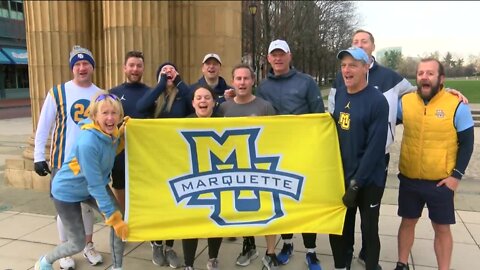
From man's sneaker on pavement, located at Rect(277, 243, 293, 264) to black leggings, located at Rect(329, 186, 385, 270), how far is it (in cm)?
62

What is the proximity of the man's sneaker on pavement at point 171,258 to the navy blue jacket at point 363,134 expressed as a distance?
71.5 inches

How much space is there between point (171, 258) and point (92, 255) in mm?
794

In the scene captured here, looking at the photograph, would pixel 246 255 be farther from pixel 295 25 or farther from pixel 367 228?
pixel 295 25

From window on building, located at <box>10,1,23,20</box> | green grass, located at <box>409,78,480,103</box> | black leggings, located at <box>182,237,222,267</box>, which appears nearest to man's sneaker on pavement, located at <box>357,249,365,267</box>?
black leggings, located at <box>182,237,222,267</box>

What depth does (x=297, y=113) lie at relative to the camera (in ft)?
13.3

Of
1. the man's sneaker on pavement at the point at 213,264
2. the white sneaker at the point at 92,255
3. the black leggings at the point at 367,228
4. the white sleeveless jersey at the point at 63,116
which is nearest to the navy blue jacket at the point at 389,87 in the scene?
the black leggings at the point at 367,228

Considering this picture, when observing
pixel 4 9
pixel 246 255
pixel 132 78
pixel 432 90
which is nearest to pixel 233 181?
pixel 246 255

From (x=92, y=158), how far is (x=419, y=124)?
264 cm

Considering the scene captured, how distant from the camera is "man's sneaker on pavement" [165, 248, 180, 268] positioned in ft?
13.5

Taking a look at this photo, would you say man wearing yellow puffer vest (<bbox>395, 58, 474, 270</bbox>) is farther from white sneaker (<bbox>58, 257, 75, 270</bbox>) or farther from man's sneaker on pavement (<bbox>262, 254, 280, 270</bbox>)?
white sneaker (<bbox>58, 257, 75, 270</bbox>)

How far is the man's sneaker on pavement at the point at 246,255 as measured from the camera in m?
4.20

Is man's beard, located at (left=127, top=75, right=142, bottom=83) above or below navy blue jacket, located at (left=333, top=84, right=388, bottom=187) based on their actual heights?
above

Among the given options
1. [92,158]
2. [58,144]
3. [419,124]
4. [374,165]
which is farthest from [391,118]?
[58,144]

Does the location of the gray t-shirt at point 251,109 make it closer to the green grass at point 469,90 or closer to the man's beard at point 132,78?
the man's beard at point 132,78
